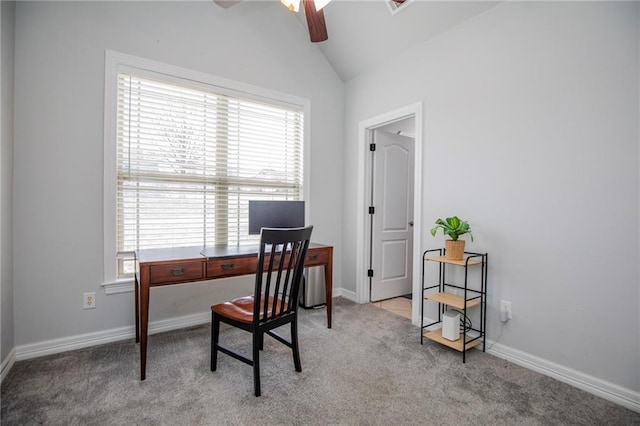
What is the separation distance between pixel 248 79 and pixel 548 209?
2759 mm

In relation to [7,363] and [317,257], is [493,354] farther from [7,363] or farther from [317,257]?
[7,363]

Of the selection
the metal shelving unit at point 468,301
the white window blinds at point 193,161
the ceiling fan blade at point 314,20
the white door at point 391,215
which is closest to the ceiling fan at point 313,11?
the ceiling fan blade at point 314,20

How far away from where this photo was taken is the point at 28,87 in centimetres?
209

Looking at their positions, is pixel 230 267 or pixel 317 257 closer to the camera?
pixel 230 267

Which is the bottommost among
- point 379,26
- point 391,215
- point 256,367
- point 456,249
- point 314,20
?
point 256,367

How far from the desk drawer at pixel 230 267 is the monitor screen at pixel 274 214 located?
37 cm

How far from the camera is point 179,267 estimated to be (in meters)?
1.98

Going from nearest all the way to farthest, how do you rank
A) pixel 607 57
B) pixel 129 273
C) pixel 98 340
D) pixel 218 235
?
pixel 607 57 → pixel 98 340 → pixel 129 273 → pixel 218 235

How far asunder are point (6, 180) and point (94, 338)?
1.26 meters

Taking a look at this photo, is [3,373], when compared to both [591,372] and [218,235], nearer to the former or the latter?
[218,235]

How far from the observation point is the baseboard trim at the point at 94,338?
2113mm

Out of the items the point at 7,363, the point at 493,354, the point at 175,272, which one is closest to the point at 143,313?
the point at 175,272

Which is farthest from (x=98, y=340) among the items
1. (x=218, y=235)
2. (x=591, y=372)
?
(x=591, y=372)

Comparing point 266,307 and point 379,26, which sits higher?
point 379,26
